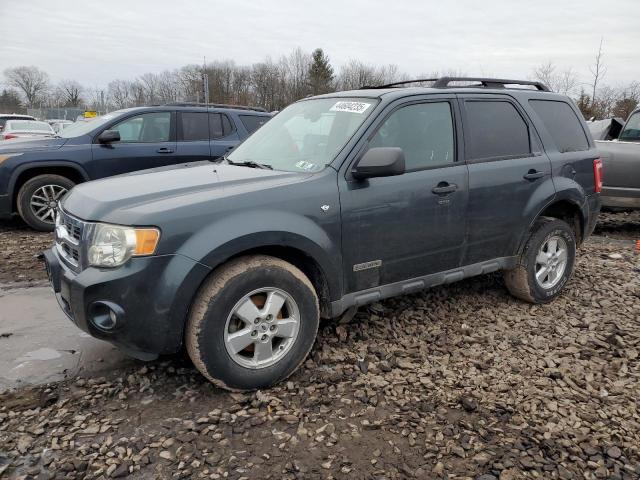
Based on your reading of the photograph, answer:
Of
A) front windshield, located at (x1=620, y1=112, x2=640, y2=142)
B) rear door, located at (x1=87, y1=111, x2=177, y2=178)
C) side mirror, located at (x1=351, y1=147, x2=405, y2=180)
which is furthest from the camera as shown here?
front windshield, located at (x1=620, y1=112, x2=640, y2=142)

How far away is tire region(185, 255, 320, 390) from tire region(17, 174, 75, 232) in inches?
200

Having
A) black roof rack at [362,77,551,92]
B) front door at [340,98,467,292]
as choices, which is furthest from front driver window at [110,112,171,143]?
front door at [340,98,467,292]

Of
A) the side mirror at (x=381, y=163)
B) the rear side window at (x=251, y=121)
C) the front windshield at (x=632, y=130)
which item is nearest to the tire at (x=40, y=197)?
the rear side window at (x=251, y=121)

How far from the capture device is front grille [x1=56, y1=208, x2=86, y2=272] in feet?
9.66

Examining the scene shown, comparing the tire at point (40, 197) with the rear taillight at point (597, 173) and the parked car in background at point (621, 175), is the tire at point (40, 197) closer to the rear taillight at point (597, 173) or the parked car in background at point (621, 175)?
the rear taillight at point (597, 173)

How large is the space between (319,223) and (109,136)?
511 cm

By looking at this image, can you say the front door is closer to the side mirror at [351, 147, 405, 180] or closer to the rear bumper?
the side mirror at [351, 147, 405, 180]

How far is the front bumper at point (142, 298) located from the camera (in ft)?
8.89

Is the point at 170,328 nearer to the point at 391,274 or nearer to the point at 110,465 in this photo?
the point at 110,465

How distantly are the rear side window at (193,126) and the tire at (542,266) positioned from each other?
518 centimetres

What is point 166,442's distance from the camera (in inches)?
104

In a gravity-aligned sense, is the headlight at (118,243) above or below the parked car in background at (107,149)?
below

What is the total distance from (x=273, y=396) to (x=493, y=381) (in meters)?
1.41

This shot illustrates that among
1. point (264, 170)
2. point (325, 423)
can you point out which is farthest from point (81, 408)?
point (264, 170)
